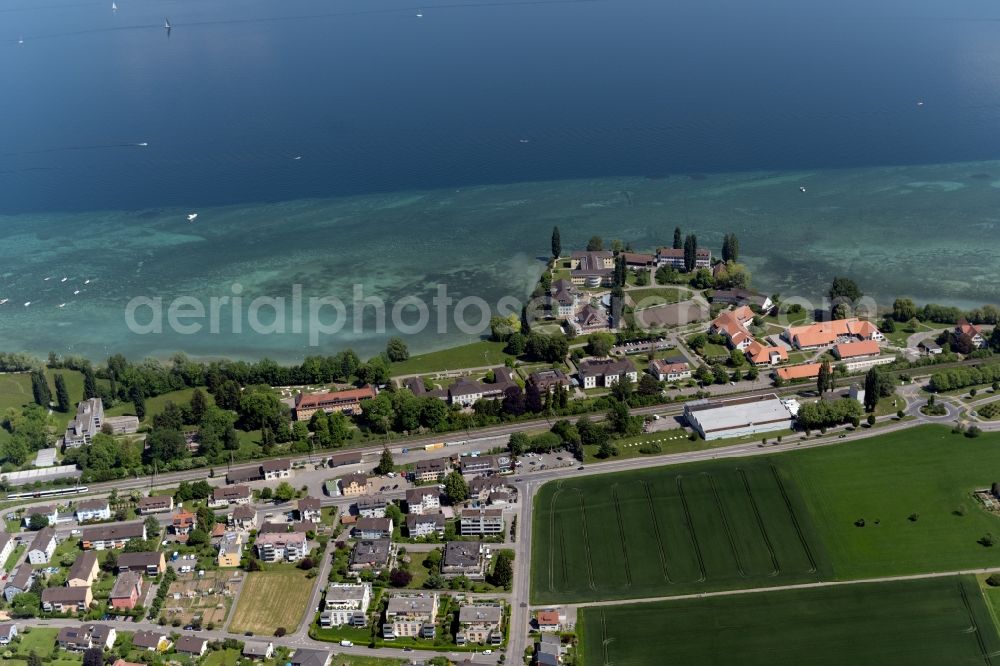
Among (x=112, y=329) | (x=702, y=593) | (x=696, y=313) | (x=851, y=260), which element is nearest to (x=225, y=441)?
(x=112, y=329)

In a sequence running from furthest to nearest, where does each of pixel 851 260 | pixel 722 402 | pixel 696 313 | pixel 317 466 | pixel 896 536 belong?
pixel 851 260
pixel 696 313
pixel 722 402
pixel 317 466
pixel 896 536

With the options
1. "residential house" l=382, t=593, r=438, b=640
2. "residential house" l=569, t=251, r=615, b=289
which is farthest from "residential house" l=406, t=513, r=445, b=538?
"residential house" l=569, t=251, r=615, b=289

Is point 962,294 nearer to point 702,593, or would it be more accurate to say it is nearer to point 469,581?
point 702,593

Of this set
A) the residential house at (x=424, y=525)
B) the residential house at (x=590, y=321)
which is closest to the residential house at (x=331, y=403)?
the residential house at (x=424, y=525)

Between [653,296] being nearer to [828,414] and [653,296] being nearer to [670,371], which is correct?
[670,371]

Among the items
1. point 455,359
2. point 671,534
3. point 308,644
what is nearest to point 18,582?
point 308,644

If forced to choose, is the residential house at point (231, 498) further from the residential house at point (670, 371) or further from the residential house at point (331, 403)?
the residential house at point (670, 371)
